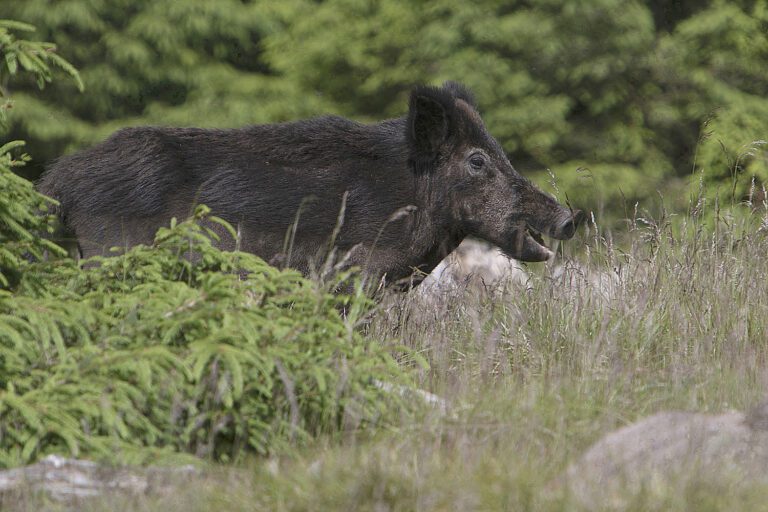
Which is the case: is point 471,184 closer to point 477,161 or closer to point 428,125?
point 477,161

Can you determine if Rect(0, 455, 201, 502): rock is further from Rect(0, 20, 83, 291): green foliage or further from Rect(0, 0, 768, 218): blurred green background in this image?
Rect(0, 0, 768, 218): blurred green background

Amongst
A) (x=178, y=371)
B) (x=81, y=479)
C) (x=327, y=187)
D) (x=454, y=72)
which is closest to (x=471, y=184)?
(x=327, y=187)

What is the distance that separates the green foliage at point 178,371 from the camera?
15.8 ft

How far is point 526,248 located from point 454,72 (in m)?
8.02

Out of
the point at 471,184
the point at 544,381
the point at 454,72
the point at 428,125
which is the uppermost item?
the point at 428,125

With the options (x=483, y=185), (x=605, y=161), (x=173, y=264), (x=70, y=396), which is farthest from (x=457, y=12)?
(x=70, y=396)

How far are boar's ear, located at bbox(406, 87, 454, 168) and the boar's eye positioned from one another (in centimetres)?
25

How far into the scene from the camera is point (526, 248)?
28.0 feet

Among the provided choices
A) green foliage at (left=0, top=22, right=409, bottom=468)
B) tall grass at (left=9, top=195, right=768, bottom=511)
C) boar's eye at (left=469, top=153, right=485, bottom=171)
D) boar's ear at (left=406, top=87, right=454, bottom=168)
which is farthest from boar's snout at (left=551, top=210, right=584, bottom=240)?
green foliage at (left=0, top=22, right=409, bottom=468)

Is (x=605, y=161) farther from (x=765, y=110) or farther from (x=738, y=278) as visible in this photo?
(x=738, y=278)

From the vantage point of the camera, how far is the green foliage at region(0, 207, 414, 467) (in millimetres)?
4828

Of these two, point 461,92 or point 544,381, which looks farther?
point 461,92

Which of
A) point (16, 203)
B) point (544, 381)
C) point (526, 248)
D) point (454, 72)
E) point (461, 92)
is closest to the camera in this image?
point (16, 203)

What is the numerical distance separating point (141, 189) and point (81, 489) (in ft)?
12.0
